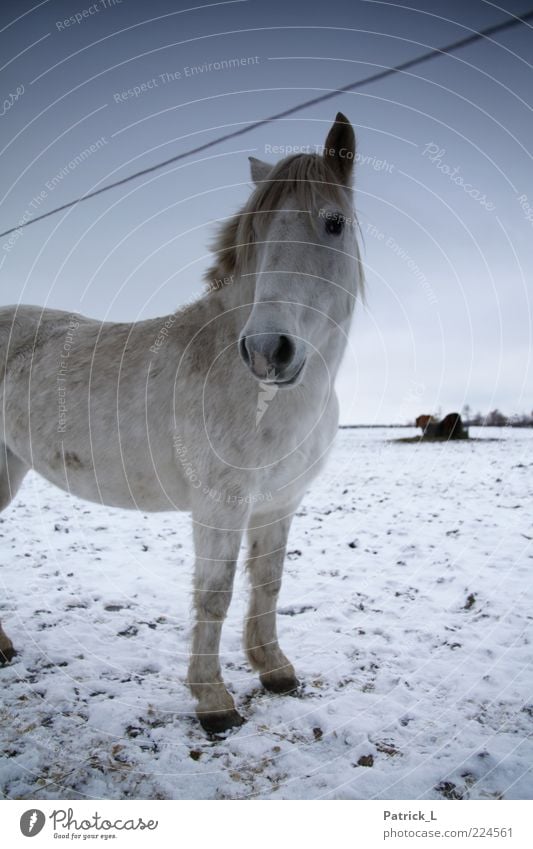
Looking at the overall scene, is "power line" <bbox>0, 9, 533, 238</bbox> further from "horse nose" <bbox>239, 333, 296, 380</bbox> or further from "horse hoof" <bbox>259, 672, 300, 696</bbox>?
"horse hoof" <bbox>259, 672, 300, 696</bbox>

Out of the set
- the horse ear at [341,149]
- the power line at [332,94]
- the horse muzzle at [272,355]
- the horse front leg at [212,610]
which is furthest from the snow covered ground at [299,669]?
the power line at [332,94]

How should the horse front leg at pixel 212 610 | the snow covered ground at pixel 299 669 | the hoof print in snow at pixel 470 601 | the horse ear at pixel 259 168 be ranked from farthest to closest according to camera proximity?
the hoof print in snow at pixel 470 601
the horse ear at pixel 259 168
the horse front leg at pixel 212 610
the snow covered ground at pixel 299 669

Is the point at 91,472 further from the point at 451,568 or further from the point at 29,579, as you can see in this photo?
the point at 451,568

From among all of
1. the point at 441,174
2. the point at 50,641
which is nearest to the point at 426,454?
the point at 441,174

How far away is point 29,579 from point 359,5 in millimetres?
5603

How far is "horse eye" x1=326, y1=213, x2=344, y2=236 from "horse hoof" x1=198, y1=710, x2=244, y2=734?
2818mm

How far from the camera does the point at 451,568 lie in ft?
16.5

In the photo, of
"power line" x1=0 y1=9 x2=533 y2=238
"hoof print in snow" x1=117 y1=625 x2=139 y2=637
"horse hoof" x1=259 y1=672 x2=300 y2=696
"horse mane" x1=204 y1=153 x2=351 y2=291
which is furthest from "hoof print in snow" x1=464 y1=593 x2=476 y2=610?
"power line" x1=0 y1=9 x2=533 y2=238

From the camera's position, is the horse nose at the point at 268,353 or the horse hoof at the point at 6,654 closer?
the horse nose at the point at 268,353

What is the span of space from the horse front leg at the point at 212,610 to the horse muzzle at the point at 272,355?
101 cm

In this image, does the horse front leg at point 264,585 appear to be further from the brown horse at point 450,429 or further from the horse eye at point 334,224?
the brown horse at point 450,429

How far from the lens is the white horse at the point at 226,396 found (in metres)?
2.19

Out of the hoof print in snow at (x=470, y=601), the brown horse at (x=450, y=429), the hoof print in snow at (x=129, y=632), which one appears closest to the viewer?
the hoof print in snow at (x=129, y=632)

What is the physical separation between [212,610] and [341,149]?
275cm
